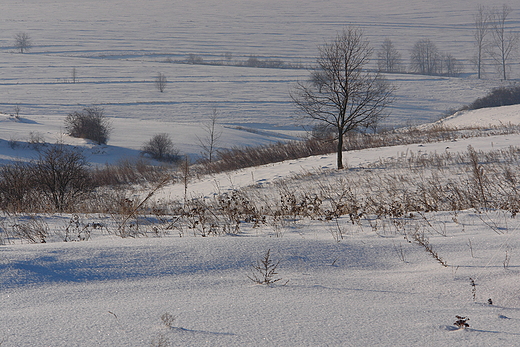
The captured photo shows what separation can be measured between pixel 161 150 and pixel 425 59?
8319 centimetres

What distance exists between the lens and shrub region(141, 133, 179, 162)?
41688 millimetres

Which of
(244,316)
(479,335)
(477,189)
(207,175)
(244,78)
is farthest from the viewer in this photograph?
(244,78)

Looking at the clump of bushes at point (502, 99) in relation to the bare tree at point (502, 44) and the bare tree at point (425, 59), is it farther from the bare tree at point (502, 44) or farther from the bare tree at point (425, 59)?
the bare tree at point (425, 59)

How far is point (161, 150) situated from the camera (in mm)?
41969

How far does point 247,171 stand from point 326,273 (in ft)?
47.8

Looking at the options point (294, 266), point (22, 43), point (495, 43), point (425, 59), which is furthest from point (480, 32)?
point (22, 43)

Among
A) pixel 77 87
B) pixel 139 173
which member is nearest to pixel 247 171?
pixel 139 173

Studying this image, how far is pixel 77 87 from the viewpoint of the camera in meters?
74.8

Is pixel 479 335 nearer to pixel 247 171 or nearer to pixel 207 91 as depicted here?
pixel 247 171

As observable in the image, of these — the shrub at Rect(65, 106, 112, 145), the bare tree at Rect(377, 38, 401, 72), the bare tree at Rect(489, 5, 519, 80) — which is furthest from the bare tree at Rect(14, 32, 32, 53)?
the bare tree at Rect(489, 5, 519, 80)

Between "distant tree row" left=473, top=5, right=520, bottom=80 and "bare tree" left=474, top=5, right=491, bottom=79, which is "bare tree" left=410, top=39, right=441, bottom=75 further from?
"bare tree" left=474, top=5, right=491, bottom=79

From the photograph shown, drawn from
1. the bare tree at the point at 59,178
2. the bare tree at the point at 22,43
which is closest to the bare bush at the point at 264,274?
the bare tree at the point at 59,178

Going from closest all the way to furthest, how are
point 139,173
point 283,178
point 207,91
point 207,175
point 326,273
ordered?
1. point 326,273
2. point 283,178
3. point 207,175
4. point 139,173
5. point 207,91

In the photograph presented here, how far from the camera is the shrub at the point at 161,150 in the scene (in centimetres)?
4169
